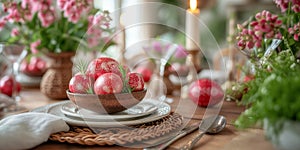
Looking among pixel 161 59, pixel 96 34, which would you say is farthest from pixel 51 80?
pixel 161 59

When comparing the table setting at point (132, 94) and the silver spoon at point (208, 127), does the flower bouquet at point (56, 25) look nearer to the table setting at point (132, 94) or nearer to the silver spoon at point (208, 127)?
the table setting at point (132, 94)

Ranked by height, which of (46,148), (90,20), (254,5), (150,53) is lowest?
(46,148)

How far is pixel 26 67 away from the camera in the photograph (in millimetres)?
1663

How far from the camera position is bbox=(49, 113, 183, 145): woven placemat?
0.74m

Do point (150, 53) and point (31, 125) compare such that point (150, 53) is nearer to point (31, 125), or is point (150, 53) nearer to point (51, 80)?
point (51, 80)

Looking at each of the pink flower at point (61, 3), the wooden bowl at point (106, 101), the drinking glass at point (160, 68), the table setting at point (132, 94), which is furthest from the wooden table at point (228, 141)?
the pink flower at point (61, 3)

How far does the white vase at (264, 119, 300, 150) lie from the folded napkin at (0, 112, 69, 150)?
45 cm

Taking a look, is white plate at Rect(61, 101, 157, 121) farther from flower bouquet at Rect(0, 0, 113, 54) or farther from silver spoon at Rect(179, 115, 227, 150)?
flower bouquet at Rect(0, 0, 113, 54)

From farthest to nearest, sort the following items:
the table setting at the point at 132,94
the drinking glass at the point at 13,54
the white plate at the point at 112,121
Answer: the drinking glass at the point at 13,54 → the white plate at the point at 112,121 → the table setting at the point at 132,94

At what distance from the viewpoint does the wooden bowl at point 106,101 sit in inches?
32.5

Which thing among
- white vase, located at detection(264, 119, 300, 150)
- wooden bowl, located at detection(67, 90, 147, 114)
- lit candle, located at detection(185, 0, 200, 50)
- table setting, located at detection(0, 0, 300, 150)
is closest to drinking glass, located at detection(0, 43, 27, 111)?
table setting, located at detection(0, 0, 300, 150)

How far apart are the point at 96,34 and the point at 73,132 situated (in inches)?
28.4

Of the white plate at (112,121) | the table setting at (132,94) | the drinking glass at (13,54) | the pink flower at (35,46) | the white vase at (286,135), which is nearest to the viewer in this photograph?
the white vase at (286,135)

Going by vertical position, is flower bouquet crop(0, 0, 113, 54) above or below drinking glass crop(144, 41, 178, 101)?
above
